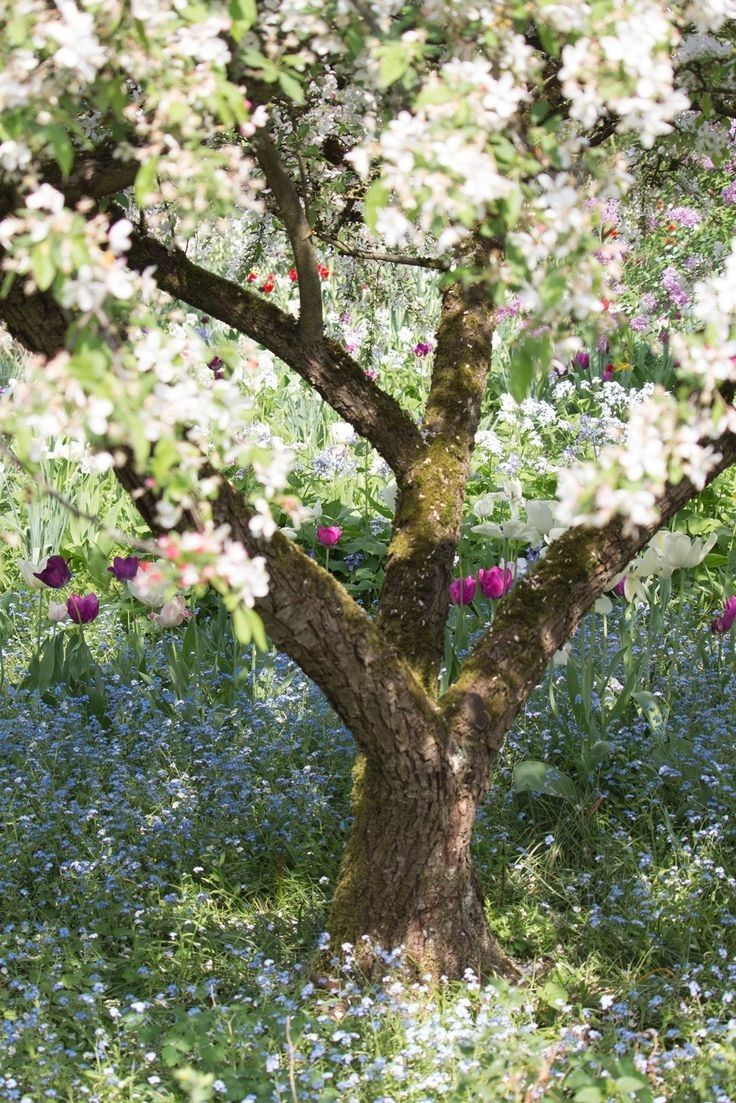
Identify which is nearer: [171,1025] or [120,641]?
[171,1025]

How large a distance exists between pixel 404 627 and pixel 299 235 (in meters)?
0.84

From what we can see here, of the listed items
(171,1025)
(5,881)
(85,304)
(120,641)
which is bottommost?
(171,1025)

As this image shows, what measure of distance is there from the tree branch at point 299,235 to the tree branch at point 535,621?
0.77m

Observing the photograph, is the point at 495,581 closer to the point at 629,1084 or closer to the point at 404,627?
the point at 404,627

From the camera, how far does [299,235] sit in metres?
2.71

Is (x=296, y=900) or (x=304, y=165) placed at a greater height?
(x=304, y=165)

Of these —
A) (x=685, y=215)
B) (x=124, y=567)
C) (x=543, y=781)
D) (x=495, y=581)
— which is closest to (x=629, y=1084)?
(x=543, y=781)

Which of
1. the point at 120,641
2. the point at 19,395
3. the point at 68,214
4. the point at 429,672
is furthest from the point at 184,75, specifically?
the point at 120,641

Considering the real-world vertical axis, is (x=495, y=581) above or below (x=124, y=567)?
below

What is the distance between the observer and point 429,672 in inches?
103

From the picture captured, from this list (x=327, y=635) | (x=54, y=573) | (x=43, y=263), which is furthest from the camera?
(x=54, y=573)

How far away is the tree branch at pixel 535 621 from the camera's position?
7.96ft

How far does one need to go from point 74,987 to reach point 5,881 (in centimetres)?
40

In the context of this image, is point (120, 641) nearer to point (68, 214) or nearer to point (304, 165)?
point (304, 165)
